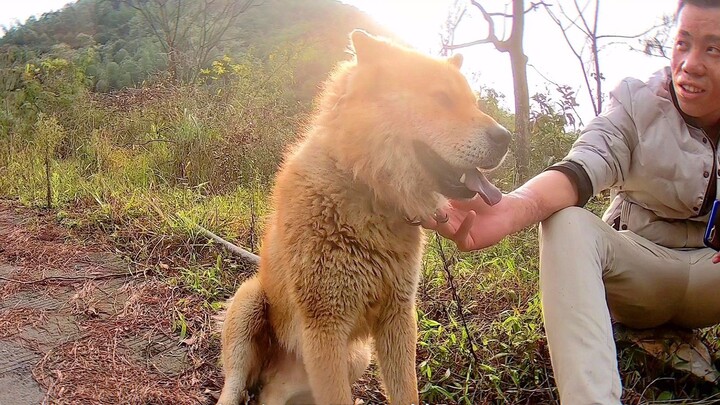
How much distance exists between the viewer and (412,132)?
7.36 ft

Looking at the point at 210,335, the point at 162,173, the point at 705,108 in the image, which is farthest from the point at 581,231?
the point at 162,173

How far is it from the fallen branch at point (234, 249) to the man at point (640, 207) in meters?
1.75

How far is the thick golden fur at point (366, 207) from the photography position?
2203mm

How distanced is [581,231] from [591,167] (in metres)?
0.34

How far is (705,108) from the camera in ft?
7.92

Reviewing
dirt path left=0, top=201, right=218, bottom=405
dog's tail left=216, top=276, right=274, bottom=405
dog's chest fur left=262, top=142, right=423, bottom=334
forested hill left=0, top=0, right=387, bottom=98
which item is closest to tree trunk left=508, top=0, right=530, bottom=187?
dog's chest fur left=262, top=142, right=423, bottom=334

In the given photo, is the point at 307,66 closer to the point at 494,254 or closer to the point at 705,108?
the point at 494,254

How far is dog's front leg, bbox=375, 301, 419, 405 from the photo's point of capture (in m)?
2.39

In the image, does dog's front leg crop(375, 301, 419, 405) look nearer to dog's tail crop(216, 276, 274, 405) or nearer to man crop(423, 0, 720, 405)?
man crop(423, 0, 720, 405)

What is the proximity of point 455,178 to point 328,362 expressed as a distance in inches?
34.7

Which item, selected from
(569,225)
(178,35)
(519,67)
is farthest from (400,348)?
(178,35)

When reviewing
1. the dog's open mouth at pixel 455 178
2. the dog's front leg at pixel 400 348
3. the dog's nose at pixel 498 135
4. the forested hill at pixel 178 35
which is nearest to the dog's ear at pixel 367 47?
the dog's open mouth at pixel 455 178

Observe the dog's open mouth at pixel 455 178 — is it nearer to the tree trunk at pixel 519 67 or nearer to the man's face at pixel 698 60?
the man's face at pixel 698 60

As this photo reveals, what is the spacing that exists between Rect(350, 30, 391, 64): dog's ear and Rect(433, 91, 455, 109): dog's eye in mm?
302
